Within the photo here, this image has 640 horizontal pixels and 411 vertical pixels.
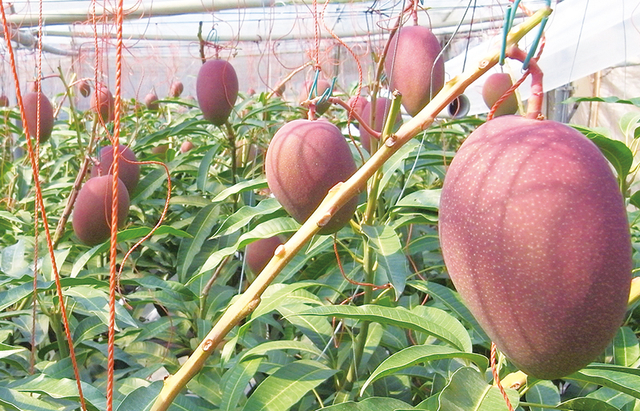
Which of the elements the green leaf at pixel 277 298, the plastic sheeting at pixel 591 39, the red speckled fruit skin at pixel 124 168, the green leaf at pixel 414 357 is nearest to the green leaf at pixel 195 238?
the red speckled fruit skin at pixel 124 168

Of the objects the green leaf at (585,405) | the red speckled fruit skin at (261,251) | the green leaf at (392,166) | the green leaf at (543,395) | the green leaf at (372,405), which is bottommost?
the red speckled fruit skin at (261,251)

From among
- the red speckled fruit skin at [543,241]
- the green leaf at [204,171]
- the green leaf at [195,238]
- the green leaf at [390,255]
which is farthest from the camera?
the green leaf at [204,171]

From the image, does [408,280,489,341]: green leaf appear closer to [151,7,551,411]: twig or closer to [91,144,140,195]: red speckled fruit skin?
[151,7,551,411]: twig

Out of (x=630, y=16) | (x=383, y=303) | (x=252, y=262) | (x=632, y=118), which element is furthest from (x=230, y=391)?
(x=630, y=16)

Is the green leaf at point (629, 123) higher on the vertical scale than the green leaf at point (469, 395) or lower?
higher

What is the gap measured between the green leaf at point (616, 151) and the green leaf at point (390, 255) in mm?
322

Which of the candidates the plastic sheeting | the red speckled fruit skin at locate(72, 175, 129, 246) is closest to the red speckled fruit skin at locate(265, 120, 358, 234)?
the red speckled fruit skin at locate(72, 175, 129, 246)

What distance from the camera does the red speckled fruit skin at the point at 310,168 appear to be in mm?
656

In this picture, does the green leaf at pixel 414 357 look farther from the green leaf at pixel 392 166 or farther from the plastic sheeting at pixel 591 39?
the plastic sheeting at pixel 591 39

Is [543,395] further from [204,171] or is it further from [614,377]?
[204,171]

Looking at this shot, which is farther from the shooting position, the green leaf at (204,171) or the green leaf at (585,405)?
the green leaf at (204,171)

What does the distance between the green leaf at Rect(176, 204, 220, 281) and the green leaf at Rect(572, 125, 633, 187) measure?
675 mm

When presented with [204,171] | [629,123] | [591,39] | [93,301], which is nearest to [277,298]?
[93,301]

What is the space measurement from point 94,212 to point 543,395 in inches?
28.7
